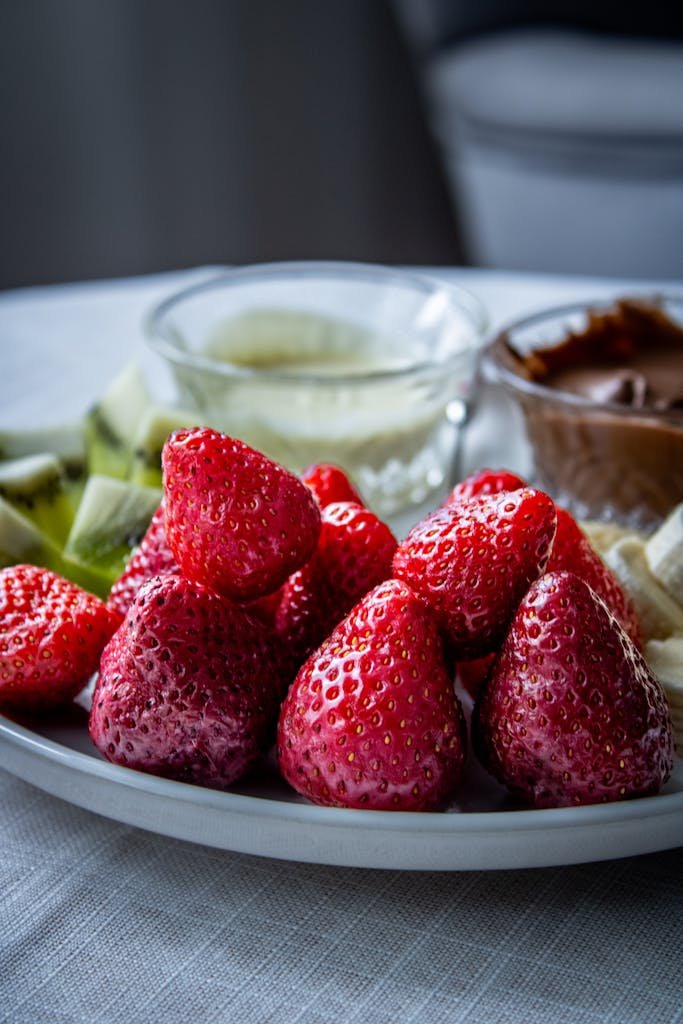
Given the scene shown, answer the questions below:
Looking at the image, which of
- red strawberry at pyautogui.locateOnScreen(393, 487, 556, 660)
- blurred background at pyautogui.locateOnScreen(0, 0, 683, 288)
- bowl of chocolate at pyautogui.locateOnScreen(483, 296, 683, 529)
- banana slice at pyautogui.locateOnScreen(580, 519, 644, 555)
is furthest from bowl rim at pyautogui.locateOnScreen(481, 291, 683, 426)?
blurred background at pyautogui.locateOnScreen(0, 0, 683, 288)

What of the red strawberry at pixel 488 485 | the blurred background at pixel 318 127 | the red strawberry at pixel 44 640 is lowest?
the blurred background at pixel 318 127

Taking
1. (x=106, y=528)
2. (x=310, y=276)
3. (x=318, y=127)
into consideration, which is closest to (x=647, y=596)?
(x=106, y=528)

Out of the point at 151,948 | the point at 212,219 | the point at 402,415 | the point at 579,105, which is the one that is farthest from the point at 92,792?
the point at 212,219

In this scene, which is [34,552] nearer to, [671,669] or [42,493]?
[42,493]

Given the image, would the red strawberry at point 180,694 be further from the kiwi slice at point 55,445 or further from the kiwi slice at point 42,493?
the kiwi slice at point 55,445

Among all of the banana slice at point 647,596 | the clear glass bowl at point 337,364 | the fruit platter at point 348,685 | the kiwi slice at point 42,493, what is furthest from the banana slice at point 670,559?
the kiwi slice at point 42,493
